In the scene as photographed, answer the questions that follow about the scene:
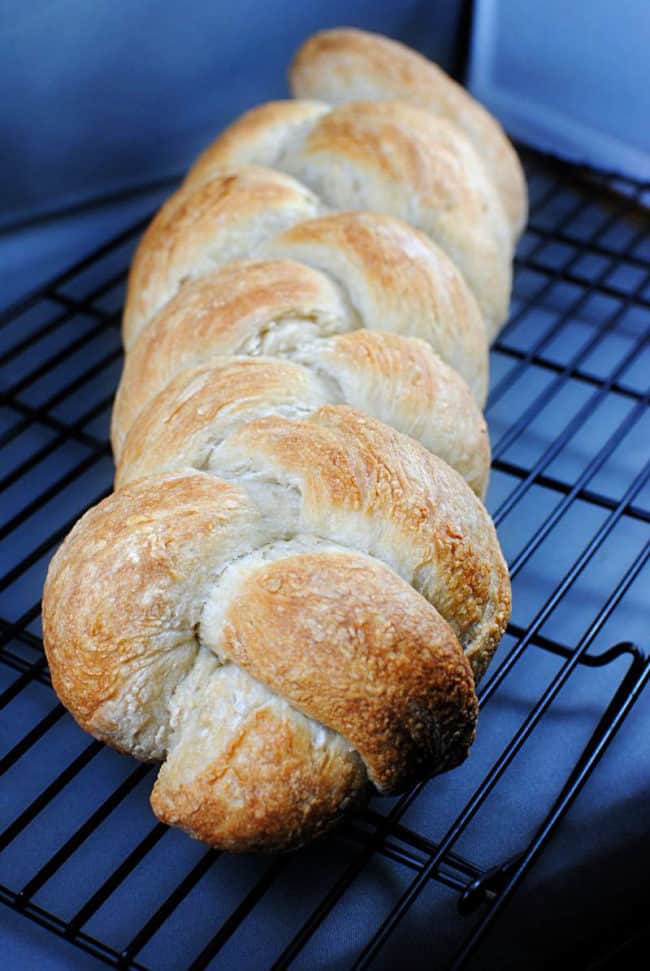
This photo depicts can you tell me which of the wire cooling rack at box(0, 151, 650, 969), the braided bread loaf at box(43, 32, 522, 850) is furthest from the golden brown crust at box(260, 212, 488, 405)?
the wire cooling rack at box(0, 151, 650, 969)

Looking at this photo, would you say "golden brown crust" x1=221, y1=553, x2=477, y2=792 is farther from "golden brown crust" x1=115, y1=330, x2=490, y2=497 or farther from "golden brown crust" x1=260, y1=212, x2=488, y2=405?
"golden brown crust" x1=260, y1=212, x2=488, y2=405

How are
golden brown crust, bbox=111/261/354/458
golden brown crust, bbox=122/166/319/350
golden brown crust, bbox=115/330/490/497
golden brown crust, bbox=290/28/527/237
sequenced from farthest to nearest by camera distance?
1. golden brown crust, bbox=290/28/527/237
2. golden brown crust, bbox=122/166/319/350
3. golden brown crust, bbox=111/261/354/458
4. golden brown crust, bbox=115/330/490/497

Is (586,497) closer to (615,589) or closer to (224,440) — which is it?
(615,589)

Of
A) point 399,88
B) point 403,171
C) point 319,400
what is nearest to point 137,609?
point 319,400

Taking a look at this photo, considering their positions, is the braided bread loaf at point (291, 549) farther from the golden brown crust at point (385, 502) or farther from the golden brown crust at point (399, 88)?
the golden brown crust at point (399, 88)

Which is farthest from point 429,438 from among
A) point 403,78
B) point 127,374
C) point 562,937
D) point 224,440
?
point 403,78

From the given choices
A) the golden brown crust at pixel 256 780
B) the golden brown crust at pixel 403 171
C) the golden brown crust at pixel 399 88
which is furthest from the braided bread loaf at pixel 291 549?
the golden brown crust at pixel 399 88

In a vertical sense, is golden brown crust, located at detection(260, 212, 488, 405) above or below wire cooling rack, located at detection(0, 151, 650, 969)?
above
